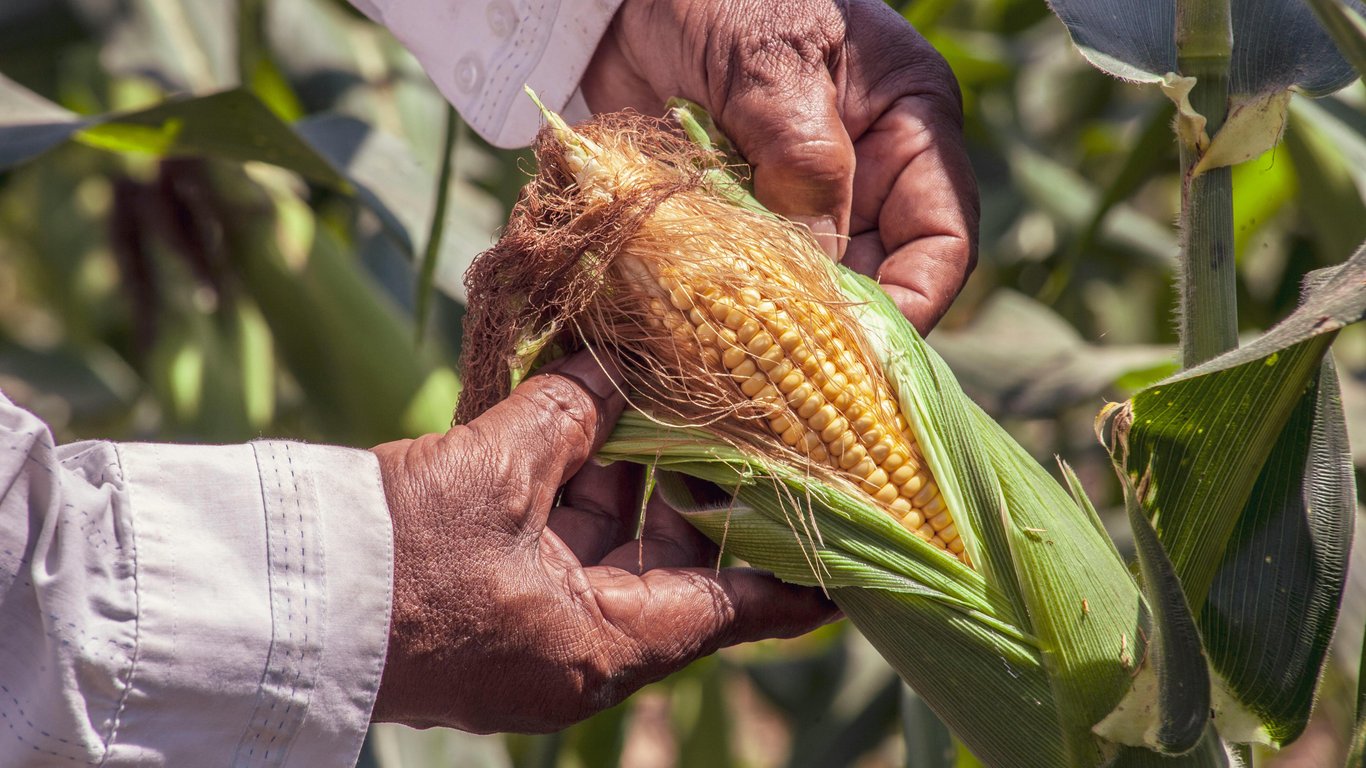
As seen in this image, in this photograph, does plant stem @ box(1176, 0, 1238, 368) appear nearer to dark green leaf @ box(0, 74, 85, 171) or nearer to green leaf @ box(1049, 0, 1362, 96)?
green leaf @ box(1049, 0, 1362, 96)

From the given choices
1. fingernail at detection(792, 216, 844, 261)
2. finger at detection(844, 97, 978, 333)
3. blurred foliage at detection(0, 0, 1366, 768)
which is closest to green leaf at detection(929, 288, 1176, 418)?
blurred foliage at detection(0, 0, 1366, 768)

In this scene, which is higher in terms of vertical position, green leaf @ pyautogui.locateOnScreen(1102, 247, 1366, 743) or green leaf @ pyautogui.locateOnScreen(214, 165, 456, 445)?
green leaf @ pyautogui.locateOnScreen(1102, 247, 1366, 743)

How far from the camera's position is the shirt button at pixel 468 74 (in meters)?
1.76

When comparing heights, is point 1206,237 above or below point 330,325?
above

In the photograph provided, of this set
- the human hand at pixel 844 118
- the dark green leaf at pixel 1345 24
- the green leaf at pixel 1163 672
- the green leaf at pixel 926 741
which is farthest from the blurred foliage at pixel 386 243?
the dark green leaf at pixel 1345 24

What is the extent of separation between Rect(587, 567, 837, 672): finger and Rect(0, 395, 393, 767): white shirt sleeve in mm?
238

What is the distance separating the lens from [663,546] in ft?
4.28

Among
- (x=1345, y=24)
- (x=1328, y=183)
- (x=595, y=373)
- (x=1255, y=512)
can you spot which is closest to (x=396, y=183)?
(x=595, y=373)

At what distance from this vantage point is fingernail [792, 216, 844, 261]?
1.36m

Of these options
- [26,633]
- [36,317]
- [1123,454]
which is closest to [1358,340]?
[1123,454]

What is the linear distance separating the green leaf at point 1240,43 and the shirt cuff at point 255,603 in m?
0.76

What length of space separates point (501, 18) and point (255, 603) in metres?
1.04

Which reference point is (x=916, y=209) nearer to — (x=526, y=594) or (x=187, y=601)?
(x=526, y=594)

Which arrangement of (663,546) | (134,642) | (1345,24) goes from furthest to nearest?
(663,546)
(134,642)
(1345,24)
